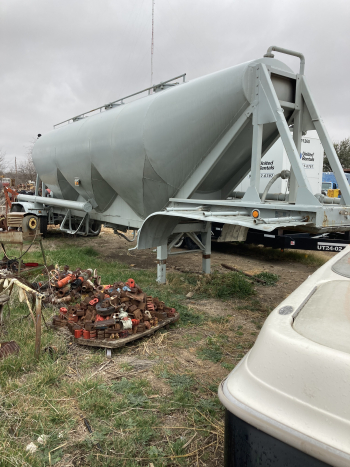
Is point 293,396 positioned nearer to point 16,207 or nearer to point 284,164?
point 284,164

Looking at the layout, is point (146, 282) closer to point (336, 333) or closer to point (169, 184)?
point (169, 184)

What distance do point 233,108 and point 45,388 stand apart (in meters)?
3.79

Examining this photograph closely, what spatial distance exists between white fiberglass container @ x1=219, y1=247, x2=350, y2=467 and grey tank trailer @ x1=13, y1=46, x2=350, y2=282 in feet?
6.62

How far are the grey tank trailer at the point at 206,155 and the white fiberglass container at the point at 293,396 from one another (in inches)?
79.4

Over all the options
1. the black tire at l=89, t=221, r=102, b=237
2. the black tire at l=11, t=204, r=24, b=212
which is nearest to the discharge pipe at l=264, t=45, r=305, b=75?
the black tire at l=89, t=221, r=102, b=237

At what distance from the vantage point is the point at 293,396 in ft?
3.97

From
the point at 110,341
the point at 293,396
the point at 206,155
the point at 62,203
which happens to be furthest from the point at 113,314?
the point at 62,203

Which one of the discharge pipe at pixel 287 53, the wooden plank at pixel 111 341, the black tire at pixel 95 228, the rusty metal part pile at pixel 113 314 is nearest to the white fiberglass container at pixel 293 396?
the wooden plank at pixel 111 341

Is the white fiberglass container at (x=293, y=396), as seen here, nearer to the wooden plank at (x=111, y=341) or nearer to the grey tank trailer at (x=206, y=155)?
the grey tank trailer at (x=206, y=155)

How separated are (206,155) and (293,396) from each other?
13.7ft

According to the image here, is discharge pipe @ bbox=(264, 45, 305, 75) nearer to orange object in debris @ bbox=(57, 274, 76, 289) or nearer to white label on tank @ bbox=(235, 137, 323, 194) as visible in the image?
white label on tank @ bbox=(235, 137, 323, 194)

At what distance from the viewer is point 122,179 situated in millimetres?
6234

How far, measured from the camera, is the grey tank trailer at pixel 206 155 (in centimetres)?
407

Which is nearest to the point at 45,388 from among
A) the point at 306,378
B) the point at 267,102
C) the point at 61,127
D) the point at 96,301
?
the point at 96,301
